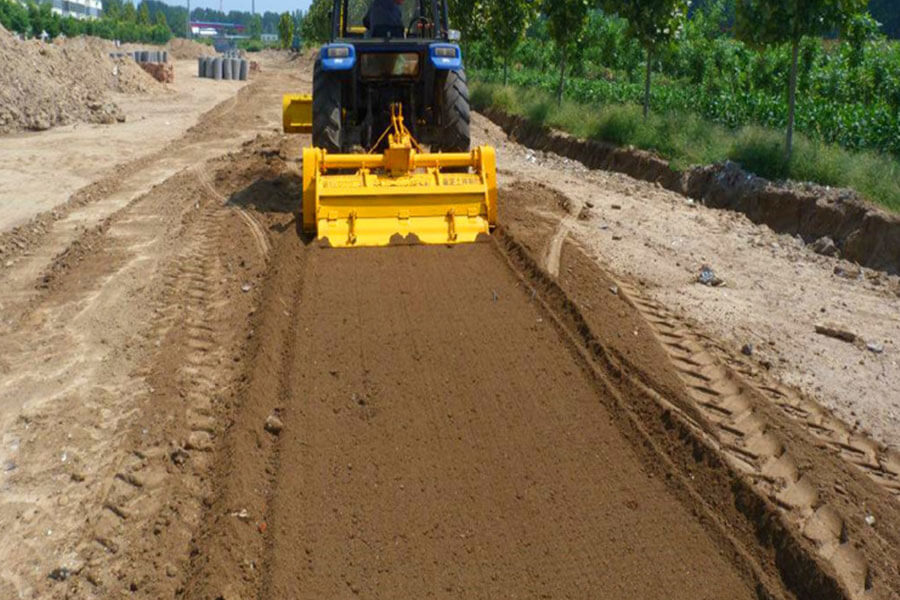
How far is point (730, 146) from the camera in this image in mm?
12961

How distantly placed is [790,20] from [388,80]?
5.76 meters

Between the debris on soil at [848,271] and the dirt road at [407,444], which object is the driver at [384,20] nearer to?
the dirt road at [407,444]

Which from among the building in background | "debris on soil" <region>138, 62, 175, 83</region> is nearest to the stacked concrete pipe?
"debris on soil" <region>138, 62, 175, 83</region>

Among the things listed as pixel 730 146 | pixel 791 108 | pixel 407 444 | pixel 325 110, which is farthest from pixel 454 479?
pixel 730 146

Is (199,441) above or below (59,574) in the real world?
above

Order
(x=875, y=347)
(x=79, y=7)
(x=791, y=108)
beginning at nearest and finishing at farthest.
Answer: (x=875, y=347)
(x=791, y=108)
(x=79, y=7)

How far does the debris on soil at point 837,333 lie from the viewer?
6758 mm

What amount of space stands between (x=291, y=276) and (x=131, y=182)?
6.47 metres

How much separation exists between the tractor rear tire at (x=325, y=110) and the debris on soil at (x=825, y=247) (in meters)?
5.62

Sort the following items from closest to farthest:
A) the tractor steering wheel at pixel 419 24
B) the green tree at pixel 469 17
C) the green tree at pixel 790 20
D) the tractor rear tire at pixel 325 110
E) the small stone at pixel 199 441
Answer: the small stone at pixel 199 441, the tractor rear tire at pixel 325 110, the tractor steering wheel at pixel 419 24, the green tree at pixel 790 20, the green tree at pixel 469 17

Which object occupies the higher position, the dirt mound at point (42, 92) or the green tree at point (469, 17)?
the green tree at point (469, 17)

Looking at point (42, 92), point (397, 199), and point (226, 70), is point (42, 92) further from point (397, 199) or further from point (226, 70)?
point (226, 70)

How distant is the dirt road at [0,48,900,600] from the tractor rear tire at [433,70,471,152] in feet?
7.11

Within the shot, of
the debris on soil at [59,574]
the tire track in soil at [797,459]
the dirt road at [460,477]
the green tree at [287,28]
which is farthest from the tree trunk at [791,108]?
the green tree at [287,28]
